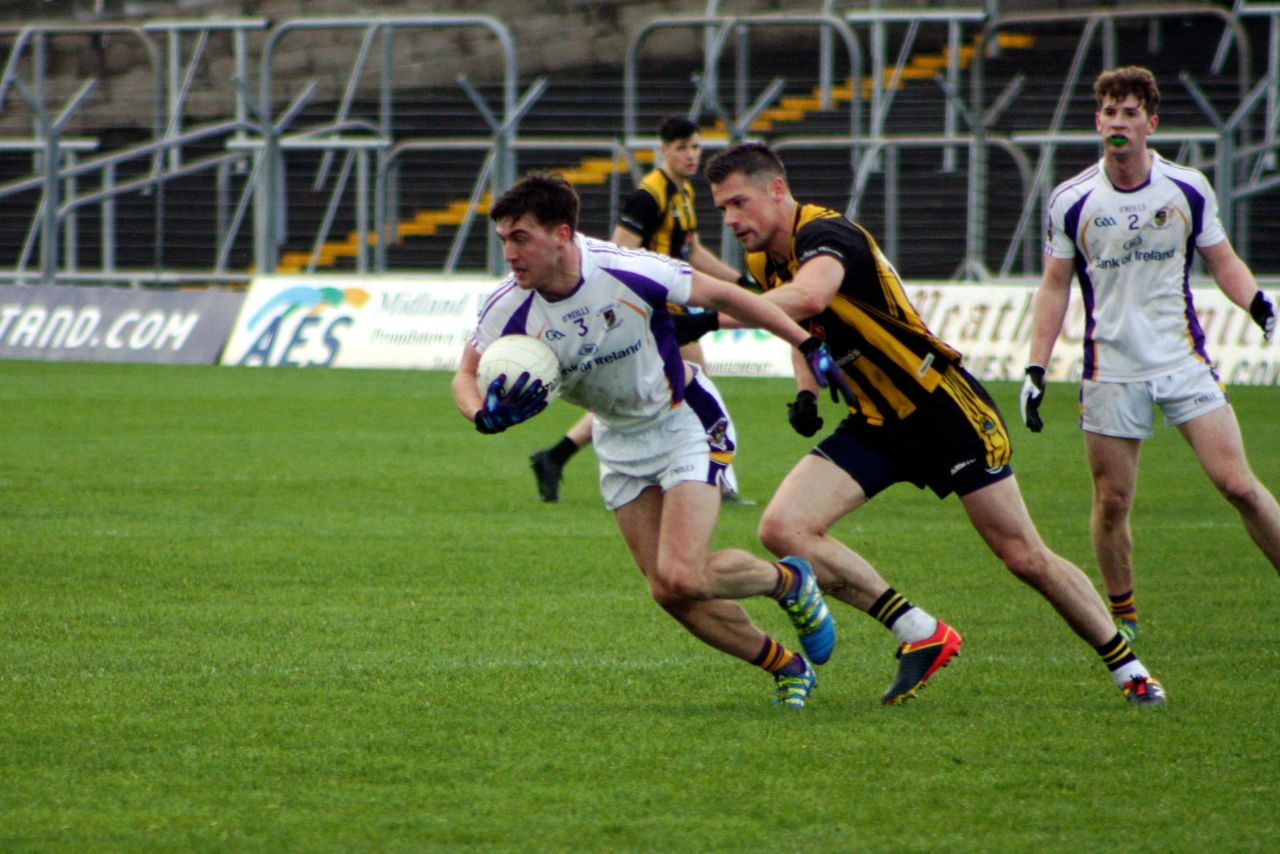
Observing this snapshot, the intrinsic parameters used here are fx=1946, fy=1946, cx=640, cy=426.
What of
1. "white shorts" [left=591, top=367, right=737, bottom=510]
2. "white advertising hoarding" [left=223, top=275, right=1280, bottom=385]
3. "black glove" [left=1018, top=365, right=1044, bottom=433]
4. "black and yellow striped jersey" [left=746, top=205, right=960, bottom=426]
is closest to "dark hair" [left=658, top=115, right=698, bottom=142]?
"black glove" [left=1018, top=365, right=1044, bottom=433]

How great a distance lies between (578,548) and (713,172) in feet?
13.5

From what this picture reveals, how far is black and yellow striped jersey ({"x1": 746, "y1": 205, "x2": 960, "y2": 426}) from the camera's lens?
267 inches

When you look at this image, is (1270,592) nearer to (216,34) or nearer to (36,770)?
(36,770)

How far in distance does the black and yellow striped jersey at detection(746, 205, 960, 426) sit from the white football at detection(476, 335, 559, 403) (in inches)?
40.3

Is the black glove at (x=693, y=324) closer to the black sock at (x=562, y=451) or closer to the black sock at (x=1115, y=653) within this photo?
the black sock at (x=1115, y=653)

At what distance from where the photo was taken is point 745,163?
6.69 meters

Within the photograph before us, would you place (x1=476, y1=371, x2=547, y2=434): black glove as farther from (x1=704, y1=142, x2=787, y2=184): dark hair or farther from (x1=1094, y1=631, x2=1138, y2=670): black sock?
(x1=1094, y1=631, x2=1138, y2=670): black sock

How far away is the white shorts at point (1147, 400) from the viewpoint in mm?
7809

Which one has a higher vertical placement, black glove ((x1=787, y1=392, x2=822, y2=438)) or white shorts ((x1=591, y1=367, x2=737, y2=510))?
black glove ((x1=787, y1=392, x2=822, y2=438))

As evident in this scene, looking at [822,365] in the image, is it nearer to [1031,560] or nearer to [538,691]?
[1031,560]

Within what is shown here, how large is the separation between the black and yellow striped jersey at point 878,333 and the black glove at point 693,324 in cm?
34

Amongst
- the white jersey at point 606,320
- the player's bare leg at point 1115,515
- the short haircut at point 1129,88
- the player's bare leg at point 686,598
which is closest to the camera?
the white jersey at point 606,320

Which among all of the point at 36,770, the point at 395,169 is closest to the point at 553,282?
the point at 36,770

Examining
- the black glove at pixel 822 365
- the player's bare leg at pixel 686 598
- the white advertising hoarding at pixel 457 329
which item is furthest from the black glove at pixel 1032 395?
the white advertising hoarding at pixel 457 329
